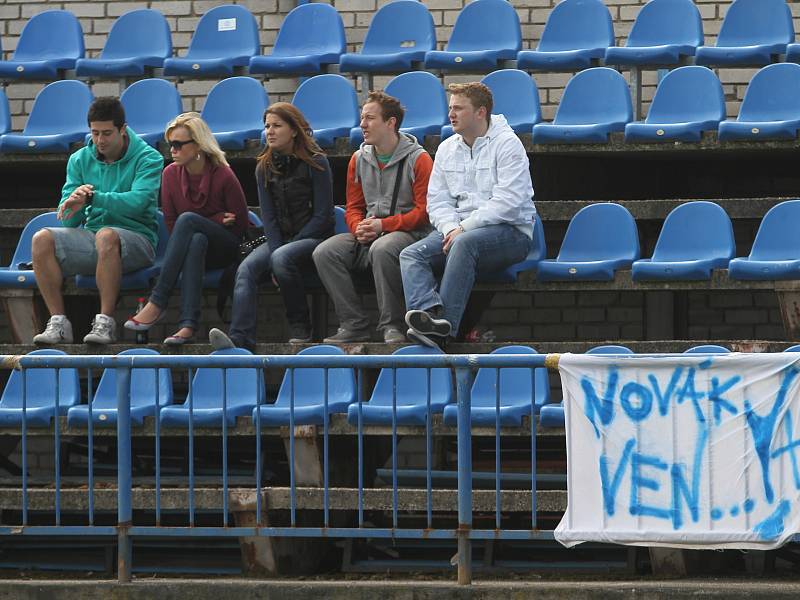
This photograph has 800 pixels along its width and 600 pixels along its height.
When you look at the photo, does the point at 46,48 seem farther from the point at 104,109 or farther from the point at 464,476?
the point at 464,476

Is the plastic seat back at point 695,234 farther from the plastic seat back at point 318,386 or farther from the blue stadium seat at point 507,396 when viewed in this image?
the plastic seat back at point 318,386

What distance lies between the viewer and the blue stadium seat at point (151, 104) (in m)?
10.8

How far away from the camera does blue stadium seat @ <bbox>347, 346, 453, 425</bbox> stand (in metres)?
7.34

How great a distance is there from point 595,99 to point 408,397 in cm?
335

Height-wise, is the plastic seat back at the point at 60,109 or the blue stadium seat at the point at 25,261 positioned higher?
the plastic seat back at the point at 60,109

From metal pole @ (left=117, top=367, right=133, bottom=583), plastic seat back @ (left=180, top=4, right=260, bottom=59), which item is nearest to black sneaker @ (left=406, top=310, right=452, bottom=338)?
metal pole @ (left=117, top=367, right=133, bottom=583)

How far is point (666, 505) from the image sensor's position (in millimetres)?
6457

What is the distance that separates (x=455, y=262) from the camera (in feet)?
26.6

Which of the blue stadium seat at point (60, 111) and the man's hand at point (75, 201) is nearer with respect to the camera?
the man's hand at point (75, 201)

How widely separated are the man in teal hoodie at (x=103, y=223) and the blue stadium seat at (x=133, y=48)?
2.37 metres

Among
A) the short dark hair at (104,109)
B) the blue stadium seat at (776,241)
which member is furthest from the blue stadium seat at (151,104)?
the blue stadium seat at (776,241)

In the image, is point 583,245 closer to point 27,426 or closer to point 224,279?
point 224,279

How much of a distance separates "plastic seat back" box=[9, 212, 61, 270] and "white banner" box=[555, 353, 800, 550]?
175 inches

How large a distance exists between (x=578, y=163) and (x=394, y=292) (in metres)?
2.74
